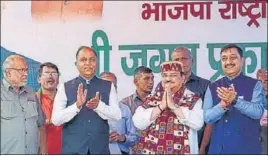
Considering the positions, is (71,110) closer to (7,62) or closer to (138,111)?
(138,111)

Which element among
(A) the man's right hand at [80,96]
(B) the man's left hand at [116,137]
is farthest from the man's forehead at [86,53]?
(B) the man's left hand at [116,137]

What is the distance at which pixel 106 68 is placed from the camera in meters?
3.09

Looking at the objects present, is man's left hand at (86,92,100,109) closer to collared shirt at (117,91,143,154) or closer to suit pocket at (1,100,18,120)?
collared shirt at (117,91,143,154)

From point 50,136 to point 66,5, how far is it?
798mm

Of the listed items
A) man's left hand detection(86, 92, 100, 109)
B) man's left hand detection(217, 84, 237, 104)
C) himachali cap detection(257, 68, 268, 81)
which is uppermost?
himachali cap detection(257, 68, 268, 81)

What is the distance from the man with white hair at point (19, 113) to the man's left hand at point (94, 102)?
297mm

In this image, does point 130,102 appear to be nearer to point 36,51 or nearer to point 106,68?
point 106,68

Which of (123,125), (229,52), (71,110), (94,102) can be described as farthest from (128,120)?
(229,52)

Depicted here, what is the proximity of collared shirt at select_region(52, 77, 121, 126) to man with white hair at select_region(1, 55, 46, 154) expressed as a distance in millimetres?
100

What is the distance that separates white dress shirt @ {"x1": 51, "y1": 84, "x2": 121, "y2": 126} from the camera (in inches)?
120

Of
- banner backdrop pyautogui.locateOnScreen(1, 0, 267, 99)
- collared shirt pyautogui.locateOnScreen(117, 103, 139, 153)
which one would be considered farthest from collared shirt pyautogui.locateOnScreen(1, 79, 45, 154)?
collared shirt pyautogui.locateOnScreen(117, 103, 139, 153)

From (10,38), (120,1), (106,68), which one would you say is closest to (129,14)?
(120,1)

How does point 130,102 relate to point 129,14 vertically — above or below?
below

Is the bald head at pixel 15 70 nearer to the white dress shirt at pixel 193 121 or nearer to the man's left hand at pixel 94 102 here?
the man's left hand at pixel 94 102
